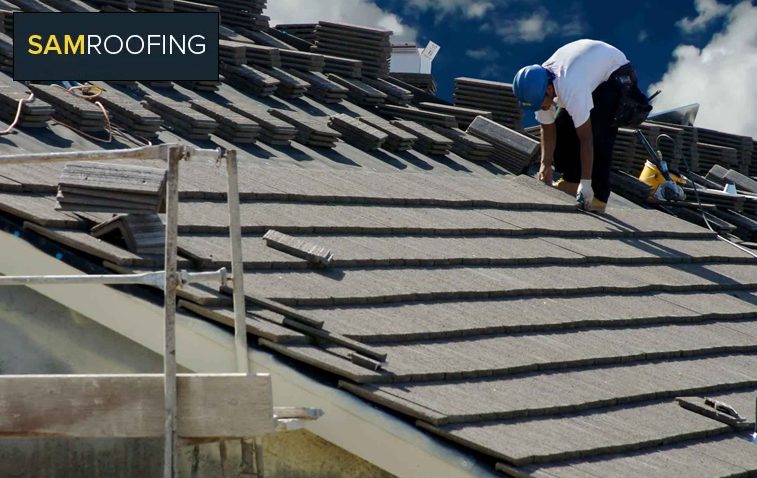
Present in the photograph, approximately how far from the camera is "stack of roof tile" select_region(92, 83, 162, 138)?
798 centimetres

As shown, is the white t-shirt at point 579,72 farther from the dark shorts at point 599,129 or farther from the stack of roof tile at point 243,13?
the stack of roof tile at point 243,13

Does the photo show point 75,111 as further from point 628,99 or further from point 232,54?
point 628,99

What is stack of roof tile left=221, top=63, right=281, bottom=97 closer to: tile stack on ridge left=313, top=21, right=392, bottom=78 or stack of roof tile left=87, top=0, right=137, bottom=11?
stack of roof tile left=87, top=0, right=137, bottom=11

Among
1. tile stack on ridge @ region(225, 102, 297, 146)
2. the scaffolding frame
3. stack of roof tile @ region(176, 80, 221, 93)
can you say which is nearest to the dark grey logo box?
stack of roof tile @ region(176, 80, 221, 93)

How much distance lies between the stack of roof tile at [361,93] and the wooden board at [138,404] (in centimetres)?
670

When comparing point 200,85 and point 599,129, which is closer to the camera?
point 200,85

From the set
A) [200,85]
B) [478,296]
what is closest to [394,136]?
[200,85]

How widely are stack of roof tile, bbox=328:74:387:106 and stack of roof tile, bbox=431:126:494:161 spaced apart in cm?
75

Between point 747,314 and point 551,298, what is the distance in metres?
1.80

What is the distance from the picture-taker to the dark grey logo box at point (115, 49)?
8.56m

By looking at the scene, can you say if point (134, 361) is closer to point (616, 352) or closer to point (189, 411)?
point (189, 411)

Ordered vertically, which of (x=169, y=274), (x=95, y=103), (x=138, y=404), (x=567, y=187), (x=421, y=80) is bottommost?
(x=138, y=404)

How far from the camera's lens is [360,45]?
12508 mm

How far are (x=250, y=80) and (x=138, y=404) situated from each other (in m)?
5.68
